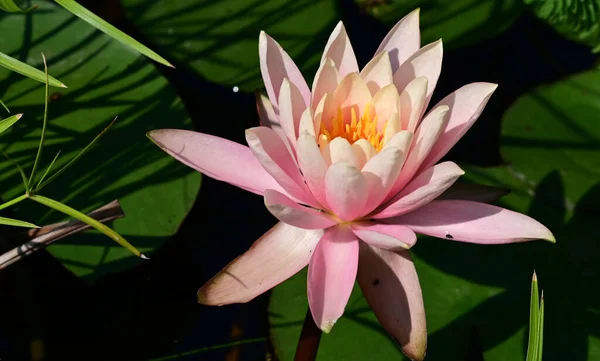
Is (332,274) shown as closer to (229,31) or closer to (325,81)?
(325,81)

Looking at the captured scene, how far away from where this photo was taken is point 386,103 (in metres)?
1.35

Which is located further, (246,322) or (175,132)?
(246,322)

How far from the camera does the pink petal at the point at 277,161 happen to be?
1.20m

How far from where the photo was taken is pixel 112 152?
1.85 m

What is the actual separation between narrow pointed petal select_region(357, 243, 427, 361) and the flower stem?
16cm

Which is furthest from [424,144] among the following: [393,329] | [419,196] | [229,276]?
[229,276]

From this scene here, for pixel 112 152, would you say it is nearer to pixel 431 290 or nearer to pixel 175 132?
pixel 175 132

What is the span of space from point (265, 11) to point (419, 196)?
130 centimetres

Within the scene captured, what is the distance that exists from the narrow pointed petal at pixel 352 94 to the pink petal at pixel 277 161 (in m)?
0.18

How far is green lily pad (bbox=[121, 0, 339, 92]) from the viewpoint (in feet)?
7.07

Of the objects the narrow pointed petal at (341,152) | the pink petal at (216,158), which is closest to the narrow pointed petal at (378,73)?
the narrow pointed petal at (341,152)

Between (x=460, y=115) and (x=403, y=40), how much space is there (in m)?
0.26

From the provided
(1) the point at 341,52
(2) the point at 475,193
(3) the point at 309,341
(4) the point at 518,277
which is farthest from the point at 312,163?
(4) the point at 518,277

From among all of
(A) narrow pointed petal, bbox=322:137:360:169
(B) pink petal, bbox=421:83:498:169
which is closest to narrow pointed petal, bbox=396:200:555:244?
(B) pink petal, bbox=421:83:498:169
